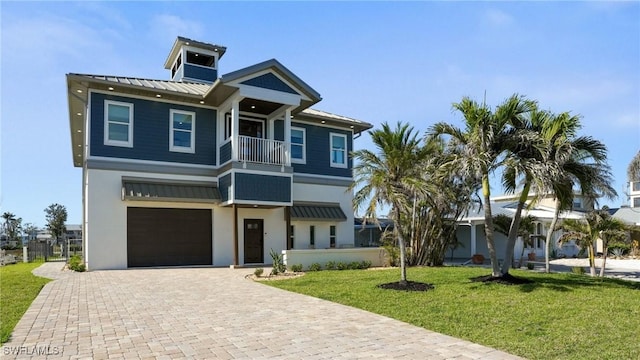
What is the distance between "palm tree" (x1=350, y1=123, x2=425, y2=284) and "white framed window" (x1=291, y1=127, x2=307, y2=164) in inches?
335

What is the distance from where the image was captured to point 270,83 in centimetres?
1888

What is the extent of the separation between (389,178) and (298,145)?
10.0 meters

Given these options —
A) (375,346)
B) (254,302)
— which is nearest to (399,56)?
(254,302)

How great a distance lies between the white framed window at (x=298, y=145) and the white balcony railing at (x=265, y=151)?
2.11 metres

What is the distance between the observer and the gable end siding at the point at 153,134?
680 inches

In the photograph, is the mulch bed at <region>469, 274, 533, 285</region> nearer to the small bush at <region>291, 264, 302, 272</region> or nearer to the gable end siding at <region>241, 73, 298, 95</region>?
the small bush at <region>291, 264, 302, 272</region>

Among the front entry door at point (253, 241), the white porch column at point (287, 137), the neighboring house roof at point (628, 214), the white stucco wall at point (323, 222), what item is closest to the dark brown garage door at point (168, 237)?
the front entry door at point (253, 241)

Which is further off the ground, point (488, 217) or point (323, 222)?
point (488, 217)

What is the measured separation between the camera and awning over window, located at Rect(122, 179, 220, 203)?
17.2 m

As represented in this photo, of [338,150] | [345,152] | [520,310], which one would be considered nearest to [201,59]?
[338,150]

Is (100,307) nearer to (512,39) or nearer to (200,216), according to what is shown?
(200,216)

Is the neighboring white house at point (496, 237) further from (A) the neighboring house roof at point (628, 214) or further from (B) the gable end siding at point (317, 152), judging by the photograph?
(B) the gable end siding at point (317, 152)

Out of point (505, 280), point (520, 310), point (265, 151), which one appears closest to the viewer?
point (520, 310)

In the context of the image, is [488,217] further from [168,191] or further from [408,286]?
[168,191]
